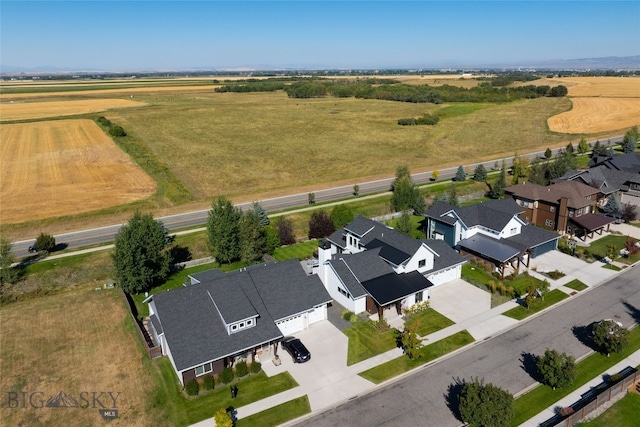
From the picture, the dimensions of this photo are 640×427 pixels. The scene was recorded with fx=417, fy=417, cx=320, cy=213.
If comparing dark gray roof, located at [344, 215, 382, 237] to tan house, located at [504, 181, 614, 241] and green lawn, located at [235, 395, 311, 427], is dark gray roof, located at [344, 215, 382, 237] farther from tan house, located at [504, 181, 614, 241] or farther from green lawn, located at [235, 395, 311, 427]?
green lawn, located at [235, 395, 311, 427]

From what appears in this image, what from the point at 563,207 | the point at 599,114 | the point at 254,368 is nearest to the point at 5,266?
the point at 254,368

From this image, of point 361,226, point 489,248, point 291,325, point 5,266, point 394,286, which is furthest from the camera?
A: point 361,226

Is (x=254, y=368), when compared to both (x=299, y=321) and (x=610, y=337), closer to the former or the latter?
(x=299, y=321)

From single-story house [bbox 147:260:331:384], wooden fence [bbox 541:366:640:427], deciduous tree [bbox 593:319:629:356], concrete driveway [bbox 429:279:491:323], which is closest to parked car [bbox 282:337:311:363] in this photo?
single-story house [bbox 147:260:331:384]

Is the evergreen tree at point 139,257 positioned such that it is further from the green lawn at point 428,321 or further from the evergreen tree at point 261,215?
the green lawn at point 428,321

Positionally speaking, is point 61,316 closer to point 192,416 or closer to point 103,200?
point 192,416

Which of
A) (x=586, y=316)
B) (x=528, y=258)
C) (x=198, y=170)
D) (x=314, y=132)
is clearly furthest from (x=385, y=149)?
(x=586, y=316)

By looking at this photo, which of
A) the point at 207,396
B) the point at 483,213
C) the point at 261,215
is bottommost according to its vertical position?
the point at 207,396
